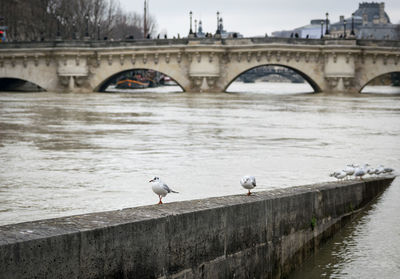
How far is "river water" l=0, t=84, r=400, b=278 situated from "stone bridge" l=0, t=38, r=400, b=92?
23.8 m

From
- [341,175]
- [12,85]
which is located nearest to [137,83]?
[12,85]

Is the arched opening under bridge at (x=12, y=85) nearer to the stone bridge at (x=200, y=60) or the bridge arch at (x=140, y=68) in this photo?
the stone bridge at (x=200, y=60)

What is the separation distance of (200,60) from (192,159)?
138ft

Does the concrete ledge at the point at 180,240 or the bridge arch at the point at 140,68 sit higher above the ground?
the bridge arch at the point at 140,68

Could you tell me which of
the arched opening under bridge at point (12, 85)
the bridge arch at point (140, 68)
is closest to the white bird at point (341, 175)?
the bridge arch at point (140, 68)


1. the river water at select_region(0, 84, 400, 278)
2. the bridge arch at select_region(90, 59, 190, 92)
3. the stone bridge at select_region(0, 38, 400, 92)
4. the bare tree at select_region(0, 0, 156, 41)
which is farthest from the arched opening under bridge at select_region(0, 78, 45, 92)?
the river water at select_region(0, 84, 400, 278)

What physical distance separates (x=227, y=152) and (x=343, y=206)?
849cm

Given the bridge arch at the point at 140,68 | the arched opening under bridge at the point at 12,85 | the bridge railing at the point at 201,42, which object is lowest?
the arched opening under bridge at the point at 12,85

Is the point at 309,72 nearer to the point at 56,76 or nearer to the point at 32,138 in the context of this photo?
the point at 56,76

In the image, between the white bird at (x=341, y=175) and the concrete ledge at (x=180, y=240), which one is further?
the white bird at (x=341, y=175)

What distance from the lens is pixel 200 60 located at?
60688 mm

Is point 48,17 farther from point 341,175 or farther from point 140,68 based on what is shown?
point 341,175

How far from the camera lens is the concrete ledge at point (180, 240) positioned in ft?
20.2

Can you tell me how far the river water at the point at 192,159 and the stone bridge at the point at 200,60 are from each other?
23.8 metres
